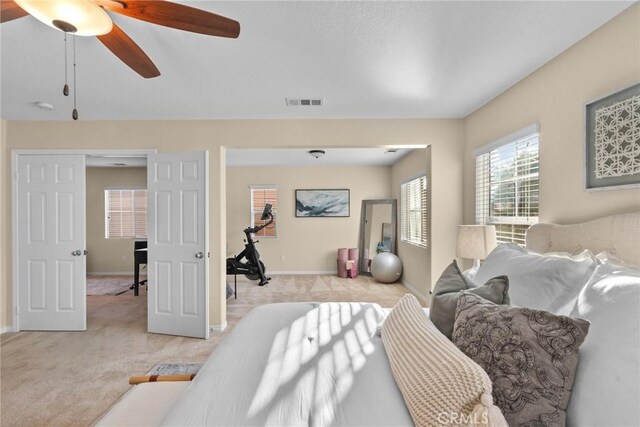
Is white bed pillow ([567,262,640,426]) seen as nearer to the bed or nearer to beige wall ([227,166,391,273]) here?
the bed

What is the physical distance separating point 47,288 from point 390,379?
13.9 feet

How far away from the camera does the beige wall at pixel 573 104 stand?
5.26 feet

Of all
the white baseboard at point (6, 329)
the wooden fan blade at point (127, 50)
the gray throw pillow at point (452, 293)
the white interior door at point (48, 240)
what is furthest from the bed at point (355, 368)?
the white baseboard at point (6, 329)

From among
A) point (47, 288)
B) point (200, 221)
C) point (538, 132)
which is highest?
point (538, 132)

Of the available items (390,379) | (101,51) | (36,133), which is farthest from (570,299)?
(36,133)

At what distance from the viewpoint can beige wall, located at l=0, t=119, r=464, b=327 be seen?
11.3 feet

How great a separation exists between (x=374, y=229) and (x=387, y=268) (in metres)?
1.08

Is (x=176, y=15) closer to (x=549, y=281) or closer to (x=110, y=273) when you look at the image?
(x=549, y=281)

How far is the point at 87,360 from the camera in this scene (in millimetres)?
2727

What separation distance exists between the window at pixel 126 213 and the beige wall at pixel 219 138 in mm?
3253

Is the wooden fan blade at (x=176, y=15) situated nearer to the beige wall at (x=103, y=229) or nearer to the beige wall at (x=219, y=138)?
the beige wall at (x=219, y=138)

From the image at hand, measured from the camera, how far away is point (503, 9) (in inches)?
64.2

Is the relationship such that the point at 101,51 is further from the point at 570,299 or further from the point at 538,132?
the point at 538,132

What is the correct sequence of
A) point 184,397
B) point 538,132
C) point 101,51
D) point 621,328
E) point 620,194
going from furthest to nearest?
point 538,132 < point 101,51 < point 620,194 < point 184,397 < point 621,328
